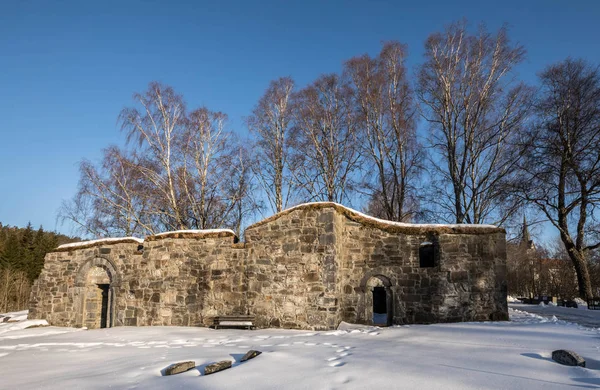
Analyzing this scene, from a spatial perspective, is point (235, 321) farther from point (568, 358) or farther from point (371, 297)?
point (568, 358)

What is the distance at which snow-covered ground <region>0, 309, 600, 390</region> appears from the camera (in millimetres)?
4641

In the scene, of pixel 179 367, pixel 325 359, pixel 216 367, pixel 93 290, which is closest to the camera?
pixel 216 367

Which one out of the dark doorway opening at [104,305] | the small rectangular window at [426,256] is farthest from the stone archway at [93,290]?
the small rectangular window at [426,256]

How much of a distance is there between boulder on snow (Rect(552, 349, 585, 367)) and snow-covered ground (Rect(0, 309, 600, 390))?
0.14 m

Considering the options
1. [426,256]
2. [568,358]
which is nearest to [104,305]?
[426,256]

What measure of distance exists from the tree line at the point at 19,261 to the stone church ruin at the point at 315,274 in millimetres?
20516

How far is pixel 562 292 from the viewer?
1069 inches

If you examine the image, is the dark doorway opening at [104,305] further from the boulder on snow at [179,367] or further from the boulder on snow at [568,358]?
the boulder on snow at [568,358]

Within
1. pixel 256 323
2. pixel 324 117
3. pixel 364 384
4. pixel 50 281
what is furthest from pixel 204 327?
pixel 324 117

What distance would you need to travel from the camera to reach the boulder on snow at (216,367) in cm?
548

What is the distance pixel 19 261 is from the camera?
3303 cm

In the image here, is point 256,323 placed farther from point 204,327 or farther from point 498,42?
point 498,42

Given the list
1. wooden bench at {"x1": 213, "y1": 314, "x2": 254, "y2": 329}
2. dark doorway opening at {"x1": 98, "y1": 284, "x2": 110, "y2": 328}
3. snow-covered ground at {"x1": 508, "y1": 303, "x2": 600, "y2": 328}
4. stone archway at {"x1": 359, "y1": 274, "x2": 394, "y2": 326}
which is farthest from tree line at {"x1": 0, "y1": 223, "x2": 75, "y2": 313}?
snow-covered ground at {"x1": 508, "y1": 303, "x2": 600, "y2": 328}

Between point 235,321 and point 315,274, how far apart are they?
270 centimetres
